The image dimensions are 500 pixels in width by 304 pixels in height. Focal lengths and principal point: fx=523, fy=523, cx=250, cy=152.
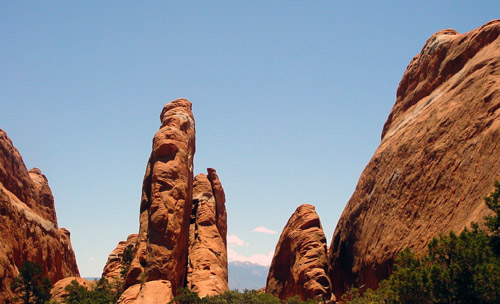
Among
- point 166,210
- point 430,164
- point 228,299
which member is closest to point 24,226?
point 166,210

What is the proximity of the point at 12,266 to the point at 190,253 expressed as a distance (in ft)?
54.9

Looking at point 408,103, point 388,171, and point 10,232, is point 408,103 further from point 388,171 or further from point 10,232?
point 10,232

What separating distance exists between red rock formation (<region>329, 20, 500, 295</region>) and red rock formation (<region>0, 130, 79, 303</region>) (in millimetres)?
30807

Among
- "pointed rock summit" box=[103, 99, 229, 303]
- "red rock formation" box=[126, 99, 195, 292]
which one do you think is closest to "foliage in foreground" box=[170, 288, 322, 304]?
"pointed rock summit" box=[103, 99, 229, 303]

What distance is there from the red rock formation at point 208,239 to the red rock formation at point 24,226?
16.7 m

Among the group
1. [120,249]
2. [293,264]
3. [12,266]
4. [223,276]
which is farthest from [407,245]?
[120,249]

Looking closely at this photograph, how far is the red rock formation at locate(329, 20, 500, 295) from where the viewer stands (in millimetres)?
31578

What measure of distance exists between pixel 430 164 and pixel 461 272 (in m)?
13.0

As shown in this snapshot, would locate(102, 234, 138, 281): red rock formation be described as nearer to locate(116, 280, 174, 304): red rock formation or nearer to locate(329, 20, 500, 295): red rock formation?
locate(116, 280, 174, 304): red rock formation

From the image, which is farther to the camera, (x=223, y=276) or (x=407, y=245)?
(x=223, y=276)

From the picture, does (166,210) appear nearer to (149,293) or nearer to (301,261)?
(149,293)

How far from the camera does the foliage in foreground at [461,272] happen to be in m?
23.3

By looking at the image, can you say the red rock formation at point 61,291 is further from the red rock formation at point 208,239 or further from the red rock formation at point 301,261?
the red rock formation at point 301,261

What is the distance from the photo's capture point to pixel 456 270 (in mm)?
24719
